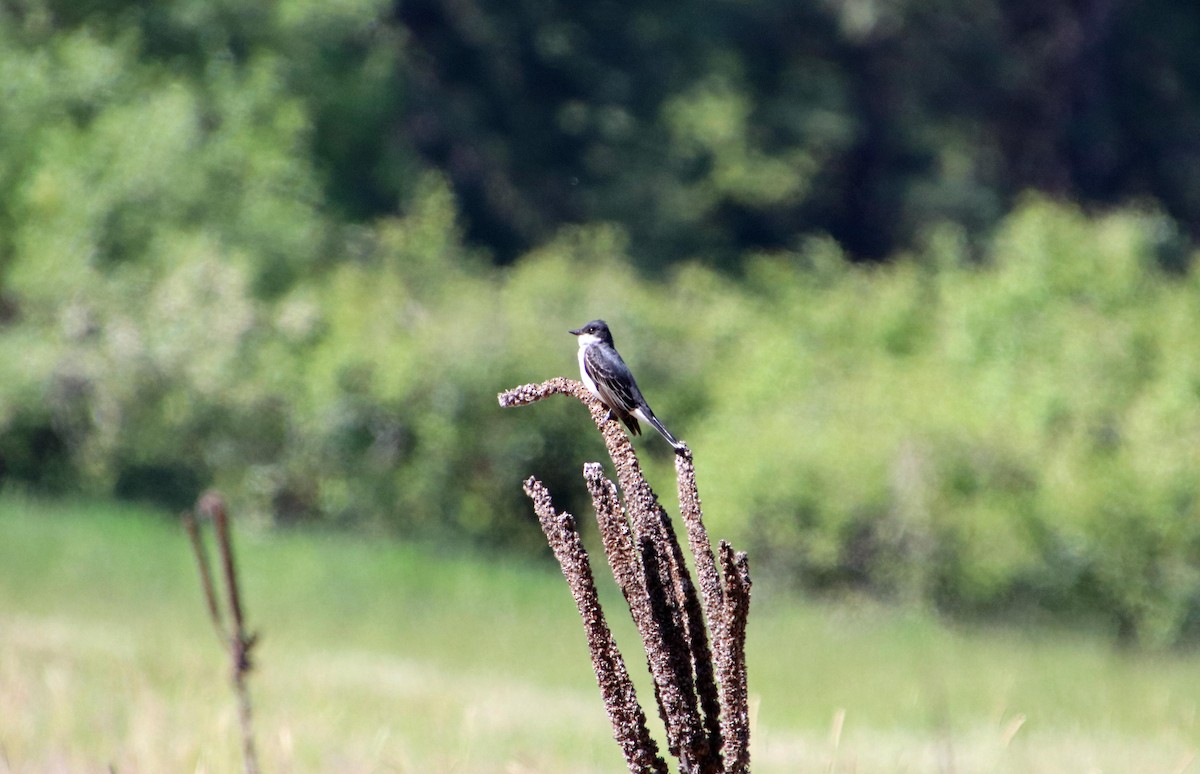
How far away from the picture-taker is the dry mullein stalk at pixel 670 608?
130 inches

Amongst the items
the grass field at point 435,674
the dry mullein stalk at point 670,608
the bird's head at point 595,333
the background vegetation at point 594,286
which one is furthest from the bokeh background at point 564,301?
the dry mullein stalk at point 670,608

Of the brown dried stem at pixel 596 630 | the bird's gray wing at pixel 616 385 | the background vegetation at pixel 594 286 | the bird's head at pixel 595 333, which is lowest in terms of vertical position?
the brown dried stem at pixel 596 630

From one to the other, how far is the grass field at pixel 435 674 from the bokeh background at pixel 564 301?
1.00 metres

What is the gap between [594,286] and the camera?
883 inches

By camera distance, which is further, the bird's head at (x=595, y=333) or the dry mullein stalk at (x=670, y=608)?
the bird's head at (x=595, y=333)

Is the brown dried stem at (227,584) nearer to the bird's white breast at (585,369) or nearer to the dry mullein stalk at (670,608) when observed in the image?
the dry mullein stalk at (670,608)

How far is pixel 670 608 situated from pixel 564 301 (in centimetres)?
1845

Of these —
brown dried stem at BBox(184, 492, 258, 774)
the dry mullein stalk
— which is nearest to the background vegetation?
the dry mullein stalk

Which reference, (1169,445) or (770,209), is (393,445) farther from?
(770,209)

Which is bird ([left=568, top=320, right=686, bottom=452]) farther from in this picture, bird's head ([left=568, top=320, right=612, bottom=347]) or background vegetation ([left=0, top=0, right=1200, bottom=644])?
background vegetation ([left=0, top=0, right=1200, bottom=644])

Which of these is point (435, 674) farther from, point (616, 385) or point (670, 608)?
point (670, 608)

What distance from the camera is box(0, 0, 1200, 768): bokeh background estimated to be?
1636 centimetres

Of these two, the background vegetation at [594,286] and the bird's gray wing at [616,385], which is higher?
the background vegetation at [594,286]

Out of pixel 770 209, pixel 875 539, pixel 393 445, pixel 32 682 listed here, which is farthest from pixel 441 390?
pixel 770 209
